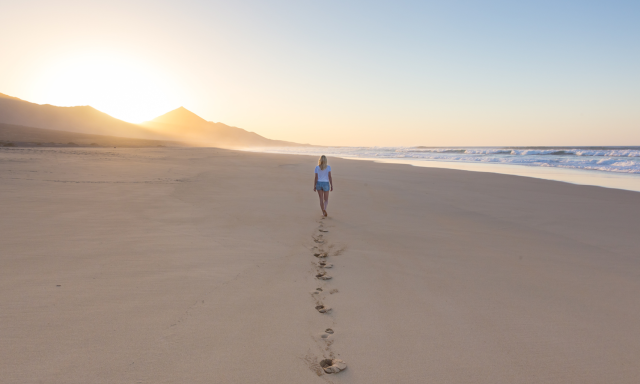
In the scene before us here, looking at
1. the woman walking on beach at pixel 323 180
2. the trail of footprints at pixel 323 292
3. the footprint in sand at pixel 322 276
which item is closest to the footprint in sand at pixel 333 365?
the trail of footprints at pixel 323 292

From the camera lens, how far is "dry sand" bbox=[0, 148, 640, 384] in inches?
91.7

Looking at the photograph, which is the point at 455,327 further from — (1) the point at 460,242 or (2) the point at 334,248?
(1) the point at 460,242

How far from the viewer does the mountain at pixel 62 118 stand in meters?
80.4

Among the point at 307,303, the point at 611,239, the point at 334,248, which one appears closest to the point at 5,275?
the point at 307,303

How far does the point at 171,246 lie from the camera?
184 inches

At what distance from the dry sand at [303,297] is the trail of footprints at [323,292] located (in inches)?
2.0

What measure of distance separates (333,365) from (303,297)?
1.10 meters

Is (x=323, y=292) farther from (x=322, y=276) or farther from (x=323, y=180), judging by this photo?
(x=323, y=180)

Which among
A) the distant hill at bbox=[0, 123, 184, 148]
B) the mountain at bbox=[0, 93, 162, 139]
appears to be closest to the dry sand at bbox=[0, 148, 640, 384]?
the distant hill at bbox=[0, 123, 184, 148]

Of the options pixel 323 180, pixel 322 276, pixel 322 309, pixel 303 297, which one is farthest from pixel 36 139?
pixel 322 309

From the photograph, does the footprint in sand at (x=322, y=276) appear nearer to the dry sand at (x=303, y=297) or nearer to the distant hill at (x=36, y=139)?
the dry sand at (x=303, y=297)

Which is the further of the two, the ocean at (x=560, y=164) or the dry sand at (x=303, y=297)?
the ocean at (x=560, y=164)

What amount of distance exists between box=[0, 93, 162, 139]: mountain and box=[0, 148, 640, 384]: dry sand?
9518 centimetres

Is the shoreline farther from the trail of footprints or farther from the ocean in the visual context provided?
the trail of footprints
